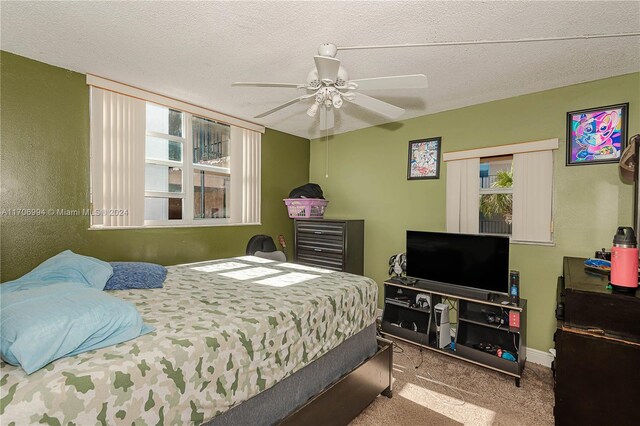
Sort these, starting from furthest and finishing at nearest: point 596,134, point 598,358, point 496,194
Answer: point 496,194 → point 596,134 → point 598,358

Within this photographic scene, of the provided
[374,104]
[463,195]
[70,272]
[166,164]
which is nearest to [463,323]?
[463,195]

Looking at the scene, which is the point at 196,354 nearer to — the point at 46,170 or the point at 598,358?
the point at 598,358

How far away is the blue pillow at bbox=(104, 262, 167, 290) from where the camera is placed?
197cm

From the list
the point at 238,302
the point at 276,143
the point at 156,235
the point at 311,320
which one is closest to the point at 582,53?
the point at 311,320

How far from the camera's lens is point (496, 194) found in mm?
3264

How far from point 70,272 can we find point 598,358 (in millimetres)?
2824

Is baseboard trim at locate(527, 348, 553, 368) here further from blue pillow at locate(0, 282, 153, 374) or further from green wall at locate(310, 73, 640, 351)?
blue pillow at locate(0, 282, 153, 374)

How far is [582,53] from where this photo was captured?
2.22 metres

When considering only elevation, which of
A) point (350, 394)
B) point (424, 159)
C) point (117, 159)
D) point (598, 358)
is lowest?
point (350, 394)

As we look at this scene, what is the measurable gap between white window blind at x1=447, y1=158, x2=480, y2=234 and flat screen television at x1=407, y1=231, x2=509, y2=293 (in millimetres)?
427

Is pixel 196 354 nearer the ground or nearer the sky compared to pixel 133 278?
nearer the ground

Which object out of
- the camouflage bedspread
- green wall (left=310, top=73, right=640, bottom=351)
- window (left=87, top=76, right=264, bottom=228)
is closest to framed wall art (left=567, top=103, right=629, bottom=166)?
green wall (left=310, top=73, right=640, bottom=351)

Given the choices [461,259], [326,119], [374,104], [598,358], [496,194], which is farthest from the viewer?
[326,119]

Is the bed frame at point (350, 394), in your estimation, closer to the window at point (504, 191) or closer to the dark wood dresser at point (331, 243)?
the dark wood dresser at point (331, 243)
